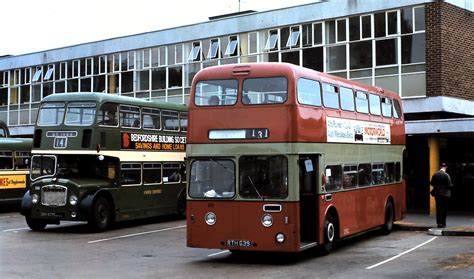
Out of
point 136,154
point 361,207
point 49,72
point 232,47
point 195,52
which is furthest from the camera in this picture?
point 49,72

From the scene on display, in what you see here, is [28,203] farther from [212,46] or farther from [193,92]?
[212,46]

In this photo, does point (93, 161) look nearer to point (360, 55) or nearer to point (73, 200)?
point (73, 200)

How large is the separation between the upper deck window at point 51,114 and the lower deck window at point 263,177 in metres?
8.51

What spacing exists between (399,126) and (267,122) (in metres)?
7.68

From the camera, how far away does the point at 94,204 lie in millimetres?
18203

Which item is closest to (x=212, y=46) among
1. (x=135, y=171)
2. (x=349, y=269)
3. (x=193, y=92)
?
(x=135, y=171)

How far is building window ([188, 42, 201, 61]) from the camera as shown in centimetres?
3062

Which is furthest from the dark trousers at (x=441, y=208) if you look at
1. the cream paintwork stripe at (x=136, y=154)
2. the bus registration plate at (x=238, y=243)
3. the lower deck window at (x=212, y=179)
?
the cream paintwork stripe at (x=136, y=154)

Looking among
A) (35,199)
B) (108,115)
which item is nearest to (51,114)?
(108,115)

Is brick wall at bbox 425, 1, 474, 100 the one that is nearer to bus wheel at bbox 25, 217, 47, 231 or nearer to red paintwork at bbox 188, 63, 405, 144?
red paintwork at bbox 188, 63, 405, 144

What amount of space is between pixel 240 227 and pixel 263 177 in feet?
3.56

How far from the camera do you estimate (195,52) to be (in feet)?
101

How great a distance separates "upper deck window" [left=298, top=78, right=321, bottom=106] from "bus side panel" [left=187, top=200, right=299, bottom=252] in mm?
2153

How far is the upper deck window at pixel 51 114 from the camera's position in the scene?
18.8 meters
